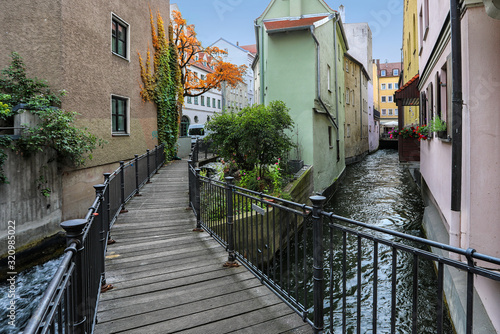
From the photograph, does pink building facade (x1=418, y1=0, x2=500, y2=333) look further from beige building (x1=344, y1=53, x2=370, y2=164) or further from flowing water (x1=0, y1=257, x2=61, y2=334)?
beige building (x1=344, y1=53, x2=370, y2=164)

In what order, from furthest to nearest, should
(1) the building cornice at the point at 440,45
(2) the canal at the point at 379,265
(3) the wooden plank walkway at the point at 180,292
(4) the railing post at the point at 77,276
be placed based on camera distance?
1. (1) the building cornice at the point at 440,45
2. (2) the canal at the point at 379,265
3. (3) the wooden plank walkway at the point at 180,292
4. (4) the railing post at the point at 77,276

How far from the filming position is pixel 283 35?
15.5 m

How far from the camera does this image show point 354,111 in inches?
1174

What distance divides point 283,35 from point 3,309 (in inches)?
577

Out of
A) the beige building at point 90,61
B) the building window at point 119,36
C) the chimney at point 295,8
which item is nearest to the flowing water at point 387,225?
the beige building at point 90,61

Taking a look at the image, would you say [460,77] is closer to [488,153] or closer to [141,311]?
[488,153]

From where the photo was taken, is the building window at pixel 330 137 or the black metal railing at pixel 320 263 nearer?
the black metal railing at pixel 320 263

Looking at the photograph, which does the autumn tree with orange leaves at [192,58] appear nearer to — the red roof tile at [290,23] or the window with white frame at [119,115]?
the red roof tile at [290,23]

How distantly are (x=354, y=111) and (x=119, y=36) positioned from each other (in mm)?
22503

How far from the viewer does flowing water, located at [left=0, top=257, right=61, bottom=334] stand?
234 inches

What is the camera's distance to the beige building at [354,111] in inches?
1050

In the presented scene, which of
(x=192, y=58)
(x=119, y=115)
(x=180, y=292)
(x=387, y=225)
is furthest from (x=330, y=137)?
(x=180, y=292)

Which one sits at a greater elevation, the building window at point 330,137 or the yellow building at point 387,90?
the yellow building at point 387,90

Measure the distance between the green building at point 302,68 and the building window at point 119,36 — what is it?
21.5ft
